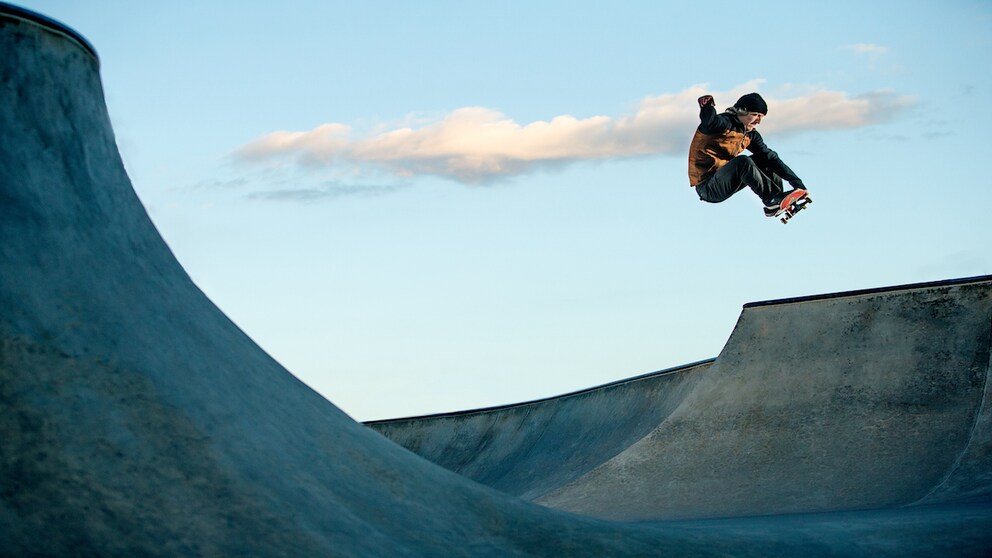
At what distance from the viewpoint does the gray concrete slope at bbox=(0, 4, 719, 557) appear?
4.04m

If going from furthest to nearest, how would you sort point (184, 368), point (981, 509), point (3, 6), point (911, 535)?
point (981, 509), point (911, 535), point (3, 6), point (184, 368)

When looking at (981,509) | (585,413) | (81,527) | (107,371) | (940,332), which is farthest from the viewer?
(585,413)

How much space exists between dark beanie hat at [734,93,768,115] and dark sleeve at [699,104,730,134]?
0.39 meters

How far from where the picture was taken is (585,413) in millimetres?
→ 13164

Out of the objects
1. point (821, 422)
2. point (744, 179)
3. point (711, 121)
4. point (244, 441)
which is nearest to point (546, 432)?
point (821, 422)

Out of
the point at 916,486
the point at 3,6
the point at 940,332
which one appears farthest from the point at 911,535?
the point at 3,6

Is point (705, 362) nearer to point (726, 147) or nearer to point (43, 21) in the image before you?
point (726, 147)

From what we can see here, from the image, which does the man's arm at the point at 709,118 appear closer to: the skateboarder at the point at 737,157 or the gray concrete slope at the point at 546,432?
the skateboarder at the point at 737,157

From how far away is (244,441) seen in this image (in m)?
4.76

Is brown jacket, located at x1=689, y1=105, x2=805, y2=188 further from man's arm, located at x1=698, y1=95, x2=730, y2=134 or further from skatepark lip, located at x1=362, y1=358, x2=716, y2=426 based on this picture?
skatepark lip, located at x1=362, y1=358, x2=716, y2=426

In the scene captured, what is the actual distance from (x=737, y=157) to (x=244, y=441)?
732cm

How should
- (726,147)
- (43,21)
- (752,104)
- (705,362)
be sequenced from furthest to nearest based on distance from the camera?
(705,362) → (752,104) → (726,147) → (43,21)

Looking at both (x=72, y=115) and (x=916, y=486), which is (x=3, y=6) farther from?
(x=916, y=486)

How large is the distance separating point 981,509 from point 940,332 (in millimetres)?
2960
